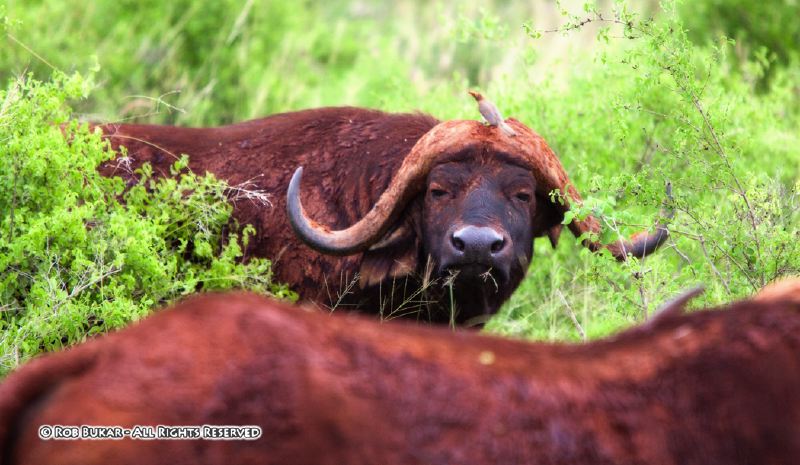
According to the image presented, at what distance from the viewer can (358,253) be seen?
7191 mm

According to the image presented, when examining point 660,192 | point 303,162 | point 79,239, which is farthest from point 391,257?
point 79,239

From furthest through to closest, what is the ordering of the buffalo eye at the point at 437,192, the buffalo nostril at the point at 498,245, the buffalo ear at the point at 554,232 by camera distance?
the buffalo ear at the point at 554,232
the buffalo eye at the point at 437,192
the buffalo nostril at the point at 498,245

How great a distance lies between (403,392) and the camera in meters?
3.00

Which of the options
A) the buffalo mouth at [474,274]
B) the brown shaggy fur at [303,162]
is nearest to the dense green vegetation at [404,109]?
the brown shaggy fur at [303,162]

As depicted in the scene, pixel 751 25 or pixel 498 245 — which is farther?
pixel 751 25

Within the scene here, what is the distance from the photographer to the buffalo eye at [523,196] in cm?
702

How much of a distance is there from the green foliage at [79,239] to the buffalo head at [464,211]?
63cm

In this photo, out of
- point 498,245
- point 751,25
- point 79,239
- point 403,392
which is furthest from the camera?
point 751,25

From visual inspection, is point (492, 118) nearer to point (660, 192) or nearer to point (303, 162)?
point (660, 192)

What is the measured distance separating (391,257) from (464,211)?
2.21 ft

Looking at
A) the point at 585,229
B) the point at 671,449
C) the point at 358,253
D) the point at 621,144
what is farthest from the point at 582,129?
the point at 671,449

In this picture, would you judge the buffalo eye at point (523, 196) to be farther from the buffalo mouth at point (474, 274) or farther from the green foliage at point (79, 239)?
the green foliage at point (79, 239)

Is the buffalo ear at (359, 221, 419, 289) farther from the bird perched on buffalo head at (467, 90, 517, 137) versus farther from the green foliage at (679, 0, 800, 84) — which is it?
the green foliage at (679, 0, 800, 84)

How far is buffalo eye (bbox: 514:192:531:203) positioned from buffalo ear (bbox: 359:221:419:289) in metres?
0.69
